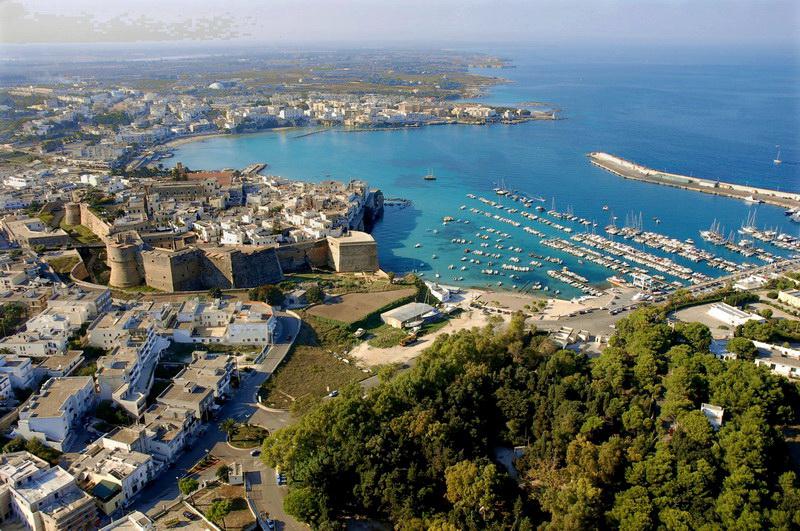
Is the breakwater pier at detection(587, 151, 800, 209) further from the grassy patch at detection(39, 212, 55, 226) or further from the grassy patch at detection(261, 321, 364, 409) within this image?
the grassy patch at detection(39, 212, 55, 226)

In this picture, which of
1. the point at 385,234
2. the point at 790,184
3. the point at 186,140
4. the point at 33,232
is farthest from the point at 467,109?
the point at 33,232

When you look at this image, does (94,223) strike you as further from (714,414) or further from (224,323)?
(714,414)

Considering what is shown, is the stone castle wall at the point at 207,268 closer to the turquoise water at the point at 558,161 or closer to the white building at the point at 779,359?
the turquoise water at the point at 558,161

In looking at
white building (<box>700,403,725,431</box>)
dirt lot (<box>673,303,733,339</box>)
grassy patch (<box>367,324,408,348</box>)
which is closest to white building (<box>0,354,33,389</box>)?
grassy patch (<box>367,324,408,348</box>)

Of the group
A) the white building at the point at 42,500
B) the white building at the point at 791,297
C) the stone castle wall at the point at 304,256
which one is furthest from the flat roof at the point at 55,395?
the white building at the point at 791,297

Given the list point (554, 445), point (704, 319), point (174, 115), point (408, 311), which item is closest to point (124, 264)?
point (408, 311)

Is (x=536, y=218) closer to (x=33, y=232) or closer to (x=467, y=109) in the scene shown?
(x=33, y=232)
